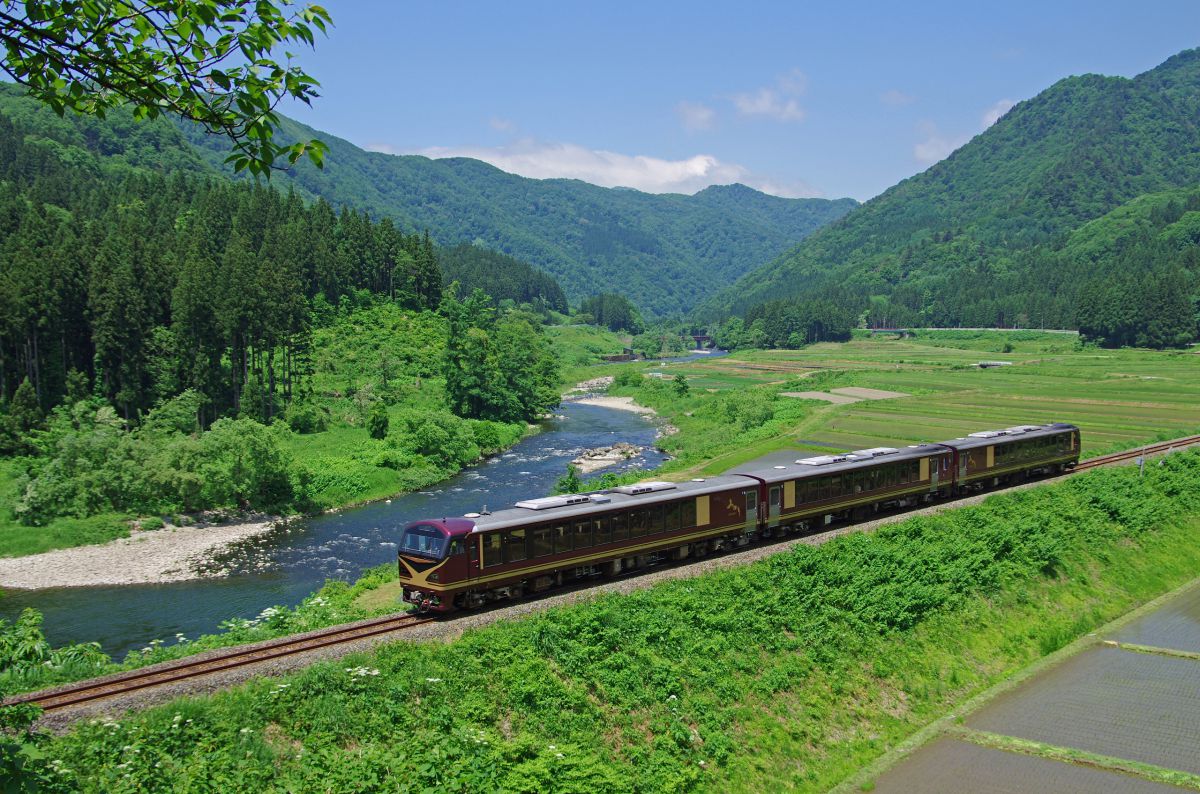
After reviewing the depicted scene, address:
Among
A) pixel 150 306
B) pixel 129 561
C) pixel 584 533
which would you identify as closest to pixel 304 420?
pixel 150 306

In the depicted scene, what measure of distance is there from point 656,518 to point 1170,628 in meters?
18.1

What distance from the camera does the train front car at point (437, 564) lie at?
23.4 m

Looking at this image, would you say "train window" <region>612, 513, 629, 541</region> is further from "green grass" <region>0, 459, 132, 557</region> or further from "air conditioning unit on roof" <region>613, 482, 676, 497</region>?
"green grass" <region>0, 459, 132, 557</region>

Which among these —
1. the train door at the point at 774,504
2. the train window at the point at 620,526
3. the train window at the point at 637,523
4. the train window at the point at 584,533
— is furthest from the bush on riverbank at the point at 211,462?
the train door at the point at 774,504

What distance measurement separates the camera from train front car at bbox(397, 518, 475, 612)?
76.6 feet

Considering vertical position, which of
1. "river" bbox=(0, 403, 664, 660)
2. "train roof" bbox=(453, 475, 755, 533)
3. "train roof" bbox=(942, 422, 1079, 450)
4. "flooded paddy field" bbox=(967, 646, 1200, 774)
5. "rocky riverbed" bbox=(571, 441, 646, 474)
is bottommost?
"river" bbox=(0, 403, 664, 660)

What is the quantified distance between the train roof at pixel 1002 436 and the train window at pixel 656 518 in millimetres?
19641

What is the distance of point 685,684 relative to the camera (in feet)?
71.4

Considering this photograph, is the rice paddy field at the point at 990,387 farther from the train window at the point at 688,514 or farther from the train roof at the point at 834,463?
the train window at the point at 688,514

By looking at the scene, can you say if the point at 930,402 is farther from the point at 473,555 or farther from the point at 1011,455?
the point at 473,555

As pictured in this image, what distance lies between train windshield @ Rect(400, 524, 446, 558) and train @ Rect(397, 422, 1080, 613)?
1.2 inches

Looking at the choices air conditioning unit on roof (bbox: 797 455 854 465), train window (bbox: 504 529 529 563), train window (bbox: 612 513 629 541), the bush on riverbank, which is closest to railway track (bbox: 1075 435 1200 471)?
air conditioning unit on roof (bbox: 797 455 854 465)

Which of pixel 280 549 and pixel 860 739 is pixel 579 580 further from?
pixel 280 549

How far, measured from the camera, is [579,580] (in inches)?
1069
